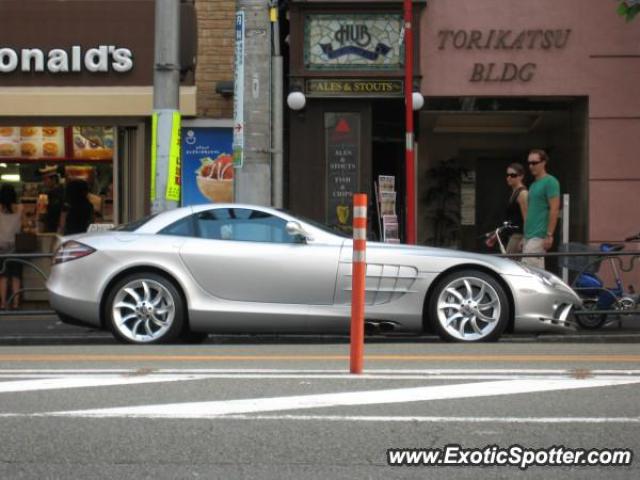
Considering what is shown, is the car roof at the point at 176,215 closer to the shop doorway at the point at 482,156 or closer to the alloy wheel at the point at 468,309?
the alloy wheel at the point at 468,309

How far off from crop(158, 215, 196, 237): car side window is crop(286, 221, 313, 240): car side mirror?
894mm

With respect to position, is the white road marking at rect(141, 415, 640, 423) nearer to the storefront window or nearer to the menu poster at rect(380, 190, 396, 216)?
the menu poster at rect(380, 190, 396, 216)

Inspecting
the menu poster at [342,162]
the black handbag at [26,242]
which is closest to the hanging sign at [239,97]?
the menu poster at [342,162]

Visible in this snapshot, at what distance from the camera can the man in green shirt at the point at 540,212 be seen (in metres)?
13.0

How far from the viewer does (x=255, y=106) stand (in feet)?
45.2

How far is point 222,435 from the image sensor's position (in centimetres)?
602

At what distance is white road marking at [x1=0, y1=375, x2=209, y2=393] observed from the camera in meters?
7.51

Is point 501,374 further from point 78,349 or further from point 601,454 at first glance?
point 78,349

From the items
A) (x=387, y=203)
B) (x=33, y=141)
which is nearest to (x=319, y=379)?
(x=387, y=203)

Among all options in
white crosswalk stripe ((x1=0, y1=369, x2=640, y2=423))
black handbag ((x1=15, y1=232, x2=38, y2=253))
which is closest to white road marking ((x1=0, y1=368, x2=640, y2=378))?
white crosswalk stripe ((x1=0, y1=369, x2=640, y2=423))

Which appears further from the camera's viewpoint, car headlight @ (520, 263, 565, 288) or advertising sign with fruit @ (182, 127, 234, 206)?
advertising sign with fruit @ (182, 127, 234, 206)

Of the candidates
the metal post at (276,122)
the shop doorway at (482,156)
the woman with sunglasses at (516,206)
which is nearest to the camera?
the woman with sunglasses at (516,206)

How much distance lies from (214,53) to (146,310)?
6970mm

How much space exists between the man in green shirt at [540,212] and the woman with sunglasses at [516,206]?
0.56 m
